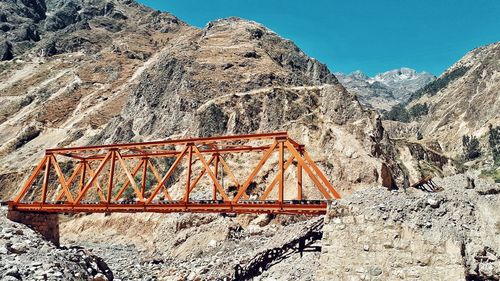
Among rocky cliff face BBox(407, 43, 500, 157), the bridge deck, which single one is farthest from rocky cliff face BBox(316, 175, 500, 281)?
rocky cliff face BBox(407, 43, 500, 157)

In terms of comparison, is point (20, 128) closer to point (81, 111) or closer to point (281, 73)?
point (81, 111)

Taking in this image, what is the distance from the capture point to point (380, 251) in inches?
749

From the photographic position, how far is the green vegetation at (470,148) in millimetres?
126625

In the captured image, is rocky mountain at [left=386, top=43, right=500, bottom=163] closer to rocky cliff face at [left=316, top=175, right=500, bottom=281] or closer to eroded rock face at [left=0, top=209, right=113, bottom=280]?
rocky cliff face at [left=316, top=175, right=500, bottom=281]

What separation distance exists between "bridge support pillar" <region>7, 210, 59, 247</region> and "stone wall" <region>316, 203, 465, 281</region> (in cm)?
2216

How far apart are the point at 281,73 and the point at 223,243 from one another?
5778 cm

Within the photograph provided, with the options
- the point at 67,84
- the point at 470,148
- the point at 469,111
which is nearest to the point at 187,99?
the point at 67,84

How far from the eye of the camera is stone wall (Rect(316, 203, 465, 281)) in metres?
17.9

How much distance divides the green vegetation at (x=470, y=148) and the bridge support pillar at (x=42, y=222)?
12541 cm

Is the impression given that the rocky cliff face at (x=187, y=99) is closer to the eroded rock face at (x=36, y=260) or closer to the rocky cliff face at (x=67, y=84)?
the rocky cliff face at (x=67, y=84)

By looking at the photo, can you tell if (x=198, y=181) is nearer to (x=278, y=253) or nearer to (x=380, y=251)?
(x=278, y=253)

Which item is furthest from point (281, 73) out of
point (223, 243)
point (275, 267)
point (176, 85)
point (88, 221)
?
point (275, 267)

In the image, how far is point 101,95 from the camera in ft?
410

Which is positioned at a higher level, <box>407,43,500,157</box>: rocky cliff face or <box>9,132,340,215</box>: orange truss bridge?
<box>407,43,500,157</box>: rocky cliff face
